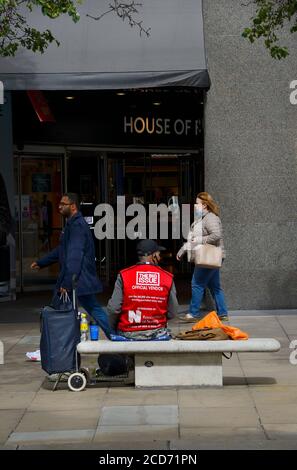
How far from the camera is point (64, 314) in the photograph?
845cm

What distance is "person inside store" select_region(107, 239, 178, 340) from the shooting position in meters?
8.31

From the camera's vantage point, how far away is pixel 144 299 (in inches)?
328

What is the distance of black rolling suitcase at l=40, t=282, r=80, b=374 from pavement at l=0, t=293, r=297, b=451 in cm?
28

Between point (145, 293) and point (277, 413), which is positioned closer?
point (277, 413)

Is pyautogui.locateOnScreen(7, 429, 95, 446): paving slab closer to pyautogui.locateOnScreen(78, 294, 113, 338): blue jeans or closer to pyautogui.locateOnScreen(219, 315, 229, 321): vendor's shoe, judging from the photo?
pyautogui.locateOnScreen(78, 294, 113, 338): blue jeans

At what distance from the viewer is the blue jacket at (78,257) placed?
9.41 meters

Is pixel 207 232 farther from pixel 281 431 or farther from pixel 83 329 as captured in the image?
pixel 281 431

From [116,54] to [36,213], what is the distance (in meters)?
4.86

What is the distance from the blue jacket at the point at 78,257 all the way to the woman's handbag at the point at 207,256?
2848mm

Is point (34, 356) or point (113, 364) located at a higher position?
point (113, 364)

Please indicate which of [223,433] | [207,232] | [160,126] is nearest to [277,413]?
[223,433]
